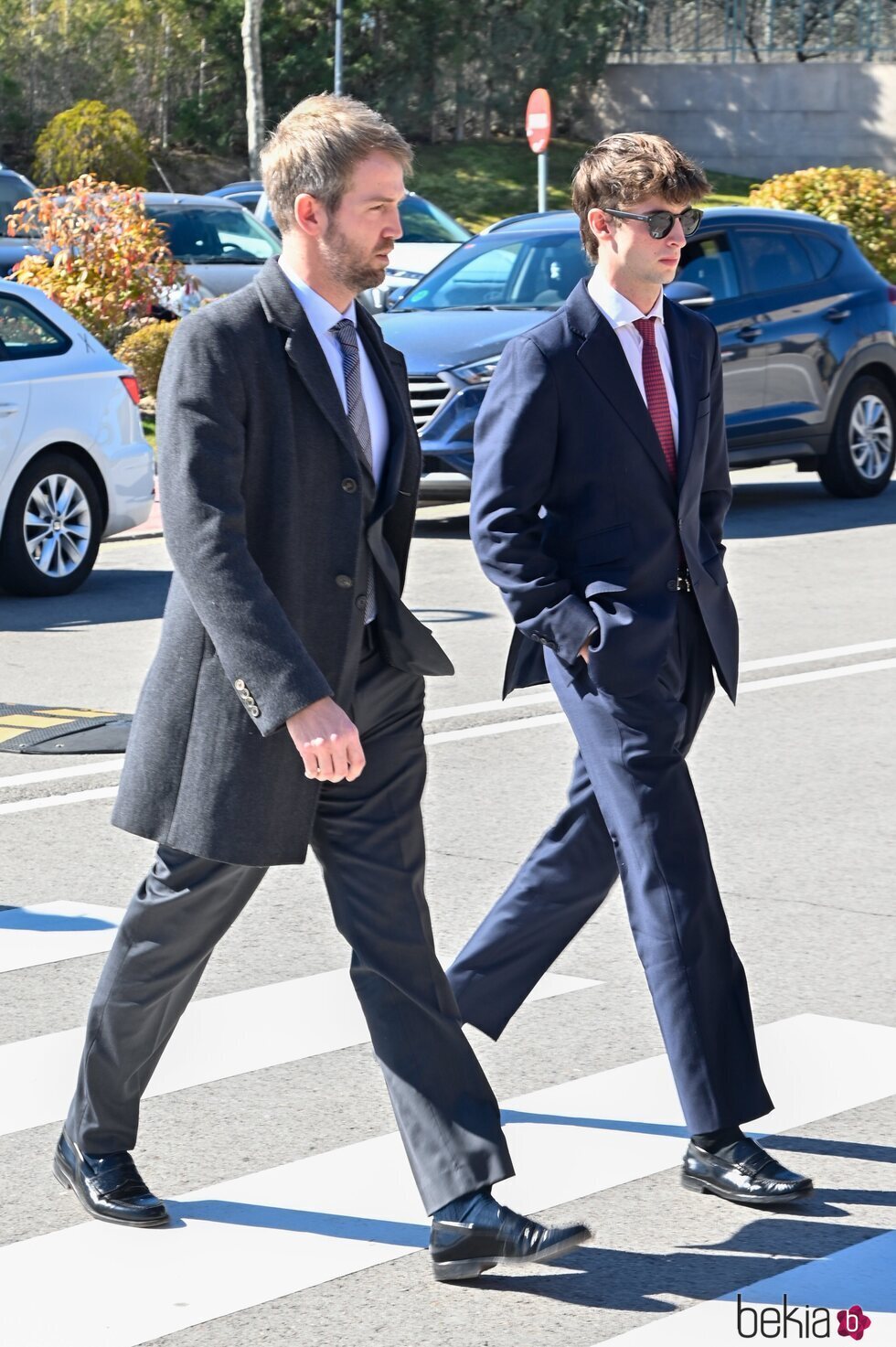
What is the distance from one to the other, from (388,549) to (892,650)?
21.3 ft

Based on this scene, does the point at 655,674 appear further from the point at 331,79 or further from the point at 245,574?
the point at 331,79

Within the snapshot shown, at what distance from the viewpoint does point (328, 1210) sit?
13.1 feet

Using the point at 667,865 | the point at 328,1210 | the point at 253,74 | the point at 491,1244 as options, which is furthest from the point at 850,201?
the point at 253,74

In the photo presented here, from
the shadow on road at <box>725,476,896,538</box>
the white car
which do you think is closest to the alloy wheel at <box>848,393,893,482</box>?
the shadow on road at <box>725,476,896,538</box>

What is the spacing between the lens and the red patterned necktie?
427cm

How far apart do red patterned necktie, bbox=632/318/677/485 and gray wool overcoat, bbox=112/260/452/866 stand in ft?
2.06

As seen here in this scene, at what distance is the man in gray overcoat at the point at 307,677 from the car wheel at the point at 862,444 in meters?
11.7

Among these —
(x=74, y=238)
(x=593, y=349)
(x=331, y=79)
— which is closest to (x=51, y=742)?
(x=593, y=349)

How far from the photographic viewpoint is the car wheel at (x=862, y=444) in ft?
49.9

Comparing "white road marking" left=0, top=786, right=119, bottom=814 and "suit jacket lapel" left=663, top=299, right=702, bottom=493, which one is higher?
"suit jacket lapel" left=663, top=299, right=702, bottom=493

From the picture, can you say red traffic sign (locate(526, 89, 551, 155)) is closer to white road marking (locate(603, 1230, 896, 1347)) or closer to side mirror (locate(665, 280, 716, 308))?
side mirror (locate(665, 280, 716, 308))

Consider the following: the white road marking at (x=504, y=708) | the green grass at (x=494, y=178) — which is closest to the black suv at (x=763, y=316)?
the white road marking at (x=504, y=708)

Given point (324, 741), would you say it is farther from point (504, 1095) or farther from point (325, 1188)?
point (504, 1095)

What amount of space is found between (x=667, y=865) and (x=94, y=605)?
25.0 feet
